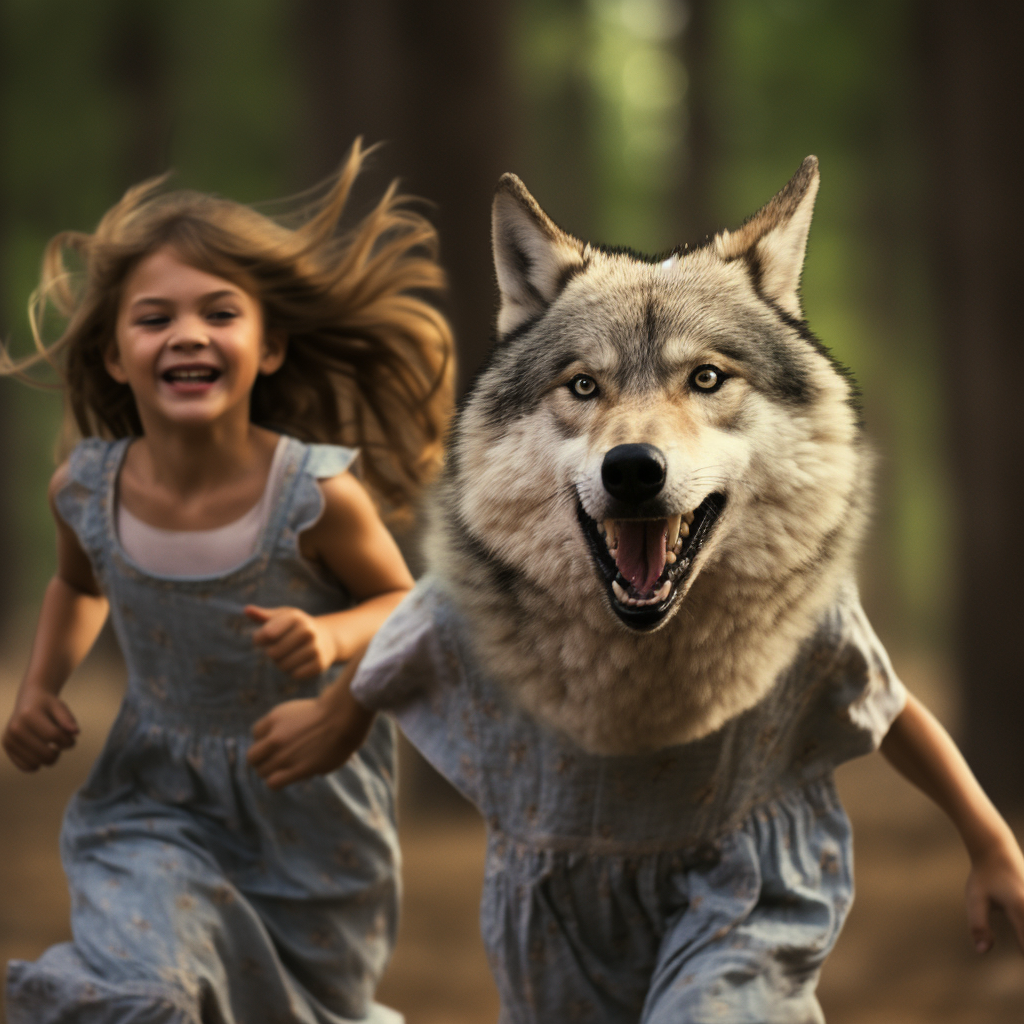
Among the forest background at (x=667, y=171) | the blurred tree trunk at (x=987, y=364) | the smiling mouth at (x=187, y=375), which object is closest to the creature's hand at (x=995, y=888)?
the forest background at (x=667, y=171)

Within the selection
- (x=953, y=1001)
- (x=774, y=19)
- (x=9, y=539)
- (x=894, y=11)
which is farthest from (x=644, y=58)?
(x=953, y=1001)

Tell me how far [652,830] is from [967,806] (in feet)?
2.39

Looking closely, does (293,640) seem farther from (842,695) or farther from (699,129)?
(699,129)

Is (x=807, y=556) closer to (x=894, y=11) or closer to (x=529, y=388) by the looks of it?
(x=529, y=388)

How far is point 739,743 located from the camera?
2.75 meters

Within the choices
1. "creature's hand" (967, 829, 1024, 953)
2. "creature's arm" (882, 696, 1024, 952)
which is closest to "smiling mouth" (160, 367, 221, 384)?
"creature's arm" (882, 696, 1024, 952)

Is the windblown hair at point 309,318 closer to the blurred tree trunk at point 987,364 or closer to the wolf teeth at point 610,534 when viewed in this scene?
the wolf teeth at point 610,534

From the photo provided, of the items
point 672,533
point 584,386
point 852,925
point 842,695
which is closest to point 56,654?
point 584,386

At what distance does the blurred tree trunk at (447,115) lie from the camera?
293 inches

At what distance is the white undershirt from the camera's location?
346 centimetres

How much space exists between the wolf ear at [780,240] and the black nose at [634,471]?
2.05ft

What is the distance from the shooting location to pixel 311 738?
3.10m

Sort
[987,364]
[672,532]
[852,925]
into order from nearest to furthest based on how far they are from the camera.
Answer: [672,532] < [852,925] < [987,364]

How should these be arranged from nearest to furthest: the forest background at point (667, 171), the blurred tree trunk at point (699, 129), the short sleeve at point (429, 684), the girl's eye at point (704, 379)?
the girl's eye at point (704, 379), the short sleeve at point (429, 684), the forest background at point (667, 171), the blurred tree trunk at point (699, 129)
